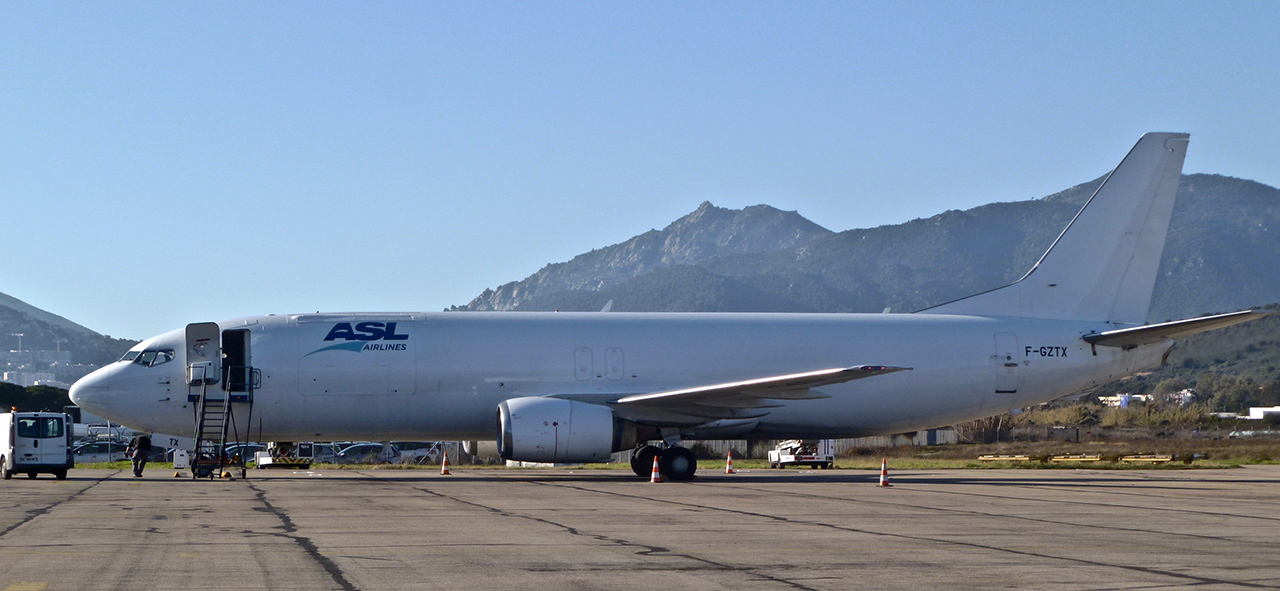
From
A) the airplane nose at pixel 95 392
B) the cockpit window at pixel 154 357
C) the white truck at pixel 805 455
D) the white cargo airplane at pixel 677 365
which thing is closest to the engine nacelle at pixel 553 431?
the white cargo airplane at pixel 677 365

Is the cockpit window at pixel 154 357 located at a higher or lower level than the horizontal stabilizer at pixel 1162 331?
lower

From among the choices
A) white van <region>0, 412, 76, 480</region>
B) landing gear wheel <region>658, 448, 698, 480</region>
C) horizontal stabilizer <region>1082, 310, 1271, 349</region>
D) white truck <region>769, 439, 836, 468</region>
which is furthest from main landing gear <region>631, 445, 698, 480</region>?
white van <region>0, 412, 76, 480</region>

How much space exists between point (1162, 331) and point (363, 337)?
702 inches

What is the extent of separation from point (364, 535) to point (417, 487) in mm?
10511

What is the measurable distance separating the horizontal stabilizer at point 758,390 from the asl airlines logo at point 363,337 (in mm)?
5111

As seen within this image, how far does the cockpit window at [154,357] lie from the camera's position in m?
26.4

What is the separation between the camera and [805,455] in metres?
39.9

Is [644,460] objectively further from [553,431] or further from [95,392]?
[95,392]

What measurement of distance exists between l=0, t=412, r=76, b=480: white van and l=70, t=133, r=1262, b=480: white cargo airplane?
309 centimetres

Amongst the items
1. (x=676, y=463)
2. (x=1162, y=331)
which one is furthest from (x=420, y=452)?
(x=1162, y=331)

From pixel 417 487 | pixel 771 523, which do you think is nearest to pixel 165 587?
pixel 771 523

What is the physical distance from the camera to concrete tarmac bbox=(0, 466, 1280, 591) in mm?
9539

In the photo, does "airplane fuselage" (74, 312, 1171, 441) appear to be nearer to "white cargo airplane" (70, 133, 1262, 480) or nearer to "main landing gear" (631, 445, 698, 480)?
"white cargo airplane" (70, 133, 1262, 480)

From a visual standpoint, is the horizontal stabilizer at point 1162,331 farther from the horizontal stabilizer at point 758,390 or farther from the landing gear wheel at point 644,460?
the landing gear wheel at point 644,460
